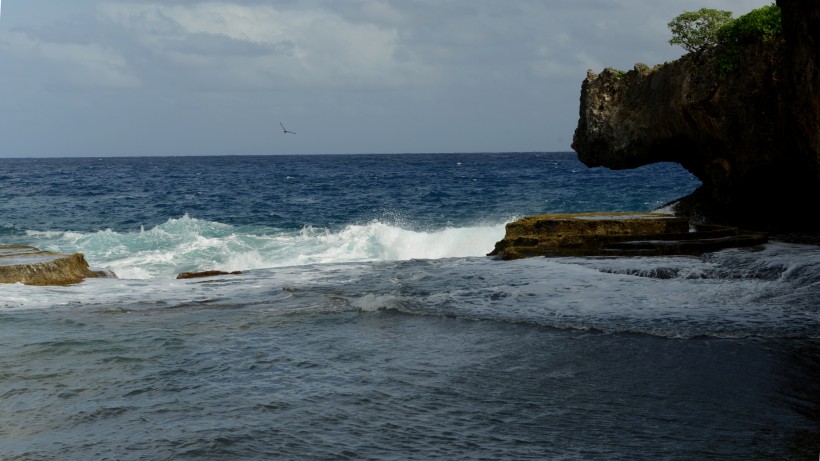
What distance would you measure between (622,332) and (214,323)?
17.1 ft

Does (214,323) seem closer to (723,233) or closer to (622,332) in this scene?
(622,332)

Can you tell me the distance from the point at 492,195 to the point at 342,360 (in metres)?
38.2

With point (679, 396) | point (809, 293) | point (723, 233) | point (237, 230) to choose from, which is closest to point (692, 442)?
point (679, 396)

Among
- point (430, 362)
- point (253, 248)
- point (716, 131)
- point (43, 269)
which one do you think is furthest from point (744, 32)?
point (253, 248)

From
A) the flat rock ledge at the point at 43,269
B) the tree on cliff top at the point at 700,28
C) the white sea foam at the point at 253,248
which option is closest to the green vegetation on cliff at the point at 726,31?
the tree on cliff top at the point at 700,28

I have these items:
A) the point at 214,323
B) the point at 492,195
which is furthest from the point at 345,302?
the point at 492,195

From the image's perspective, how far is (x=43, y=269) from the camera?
46.8 ft

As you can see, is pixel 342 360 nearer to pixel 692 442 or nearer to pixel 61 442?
pixel 61 442

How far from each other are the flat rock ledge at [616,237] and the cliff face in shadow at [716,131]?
154 cm

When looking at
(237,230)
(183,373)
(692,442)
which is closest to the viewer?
(692,442)

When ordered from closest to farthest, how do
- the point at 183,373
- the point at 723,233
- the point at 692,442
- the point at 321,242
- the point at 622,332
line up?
the point at 692,442, the point at 183,373, the point at 622,332, the point at 723,233, the point at 321,242

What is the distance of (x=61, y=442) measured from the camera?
612cm

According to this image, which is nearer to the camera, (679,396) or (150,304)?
(679,396)

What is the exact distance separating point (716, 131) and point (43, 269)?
43.7ft
